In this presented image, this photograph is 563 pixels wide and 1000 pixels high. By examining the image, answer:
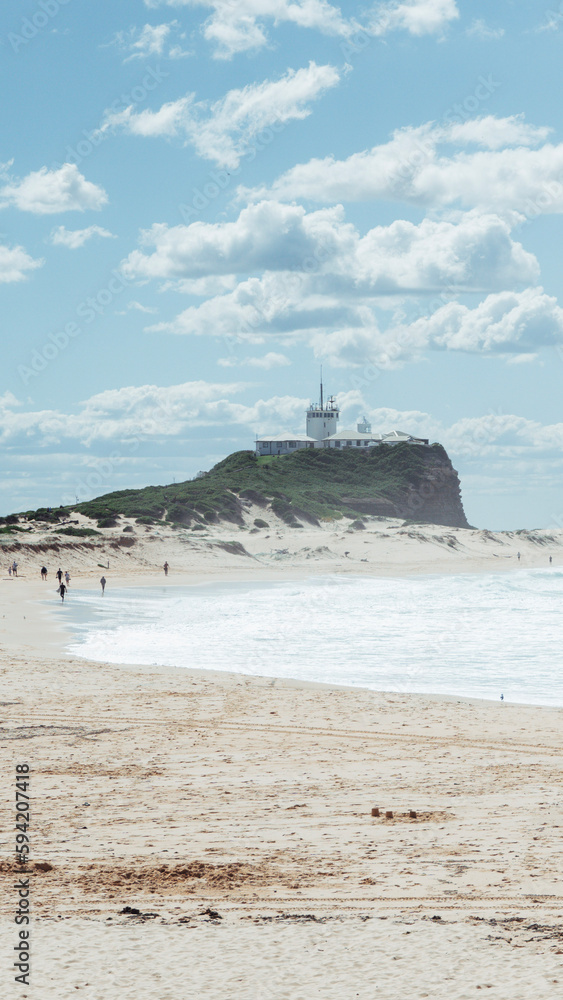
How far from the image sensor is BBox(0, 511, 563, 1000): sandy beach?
17.3 ft

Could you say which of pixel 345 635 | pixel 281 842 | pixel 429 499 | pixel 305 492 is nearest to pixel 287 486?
pixel 305 492

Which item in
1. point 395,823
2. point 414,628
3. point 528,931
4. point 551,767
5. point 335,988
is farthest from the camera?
point 414,628

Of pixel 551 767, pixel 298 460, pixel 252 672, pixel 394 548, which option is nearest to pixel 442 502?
pixel 298 460

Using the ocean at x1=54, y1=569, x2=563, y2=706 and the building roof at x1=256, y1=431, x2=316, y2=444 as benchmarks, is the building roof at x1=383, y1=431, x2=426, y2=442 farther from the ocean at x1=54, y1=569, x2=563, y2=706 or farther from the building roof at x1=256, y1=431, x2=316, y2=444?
the ocean at x1=54, y1=569, x2=563, y2=706

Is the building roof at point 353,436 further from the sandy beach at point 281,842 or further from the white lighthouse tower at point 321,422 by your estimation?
the sandy beach at point 281,842

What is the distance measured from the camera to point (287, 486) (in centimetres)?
10088

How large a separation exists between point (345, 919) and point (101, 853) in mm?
2559

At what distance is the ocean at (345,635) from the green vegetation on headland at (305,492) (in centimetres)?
2613

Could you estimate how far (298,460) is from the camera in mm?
116500

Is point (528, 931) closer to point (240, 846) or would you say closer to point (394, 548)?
point (240, 846)

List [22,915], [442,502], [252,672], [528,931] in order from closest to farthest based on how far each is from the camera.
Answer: [528,931] < [22,915] < [252,672] < [442,502]

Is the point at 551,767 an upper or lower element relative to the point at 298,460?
lower

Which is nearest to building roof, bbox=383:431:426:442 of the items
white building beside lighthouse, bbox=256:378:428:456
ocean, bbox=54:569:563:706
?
white building beside lighthouse, bbox=256:378:428:456

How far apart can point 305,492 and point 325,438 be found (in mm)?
39617
